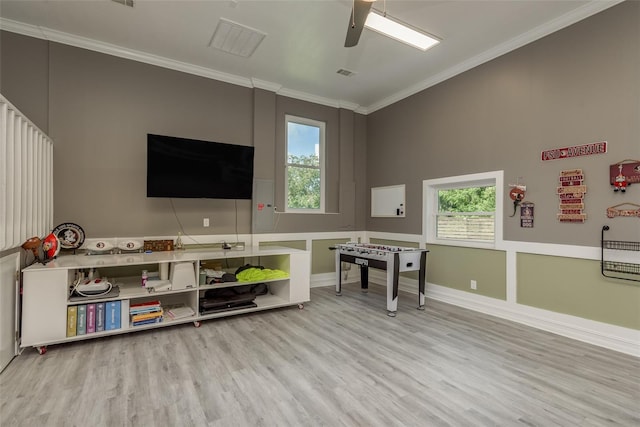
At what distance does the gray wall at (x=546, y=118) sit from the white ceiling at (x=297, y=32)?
0.24 meters

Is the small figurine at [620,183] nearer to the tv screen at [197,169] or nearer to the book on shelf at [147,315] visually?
the tv screen at [197,169]

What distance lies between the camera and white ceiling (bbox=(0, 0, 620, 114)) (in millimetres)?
3100

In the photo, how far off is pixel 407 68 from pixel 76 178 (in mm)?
4424

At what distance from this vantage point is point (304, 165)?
5430mm

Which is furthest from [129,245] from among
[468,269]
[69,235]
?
[468,269]

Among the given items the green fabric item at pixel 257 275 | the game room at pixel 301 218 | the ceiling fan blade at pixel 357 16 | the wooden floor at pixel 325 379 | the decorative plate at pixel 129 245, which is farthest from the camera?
the green fabric item at pixel 257 275

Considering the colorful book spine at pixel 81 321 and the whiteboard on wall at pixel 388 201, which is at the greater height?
the whiteboard on wall at pixel 388 201

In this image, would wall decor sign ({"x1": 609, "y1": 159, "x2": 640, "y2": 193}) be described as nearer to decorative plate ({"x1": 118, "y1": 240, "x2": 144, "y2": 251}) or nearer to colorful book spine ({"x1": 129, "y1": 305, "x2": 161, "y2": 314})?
colorful book spine ({"x1": 129, "y1": 305, "x2": 161, "y2": 314})

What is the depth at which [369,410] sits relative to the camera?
198cm

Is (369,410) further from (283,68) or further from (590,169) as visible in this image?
(283,68)

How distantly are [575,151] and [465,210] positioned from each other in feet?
4.64

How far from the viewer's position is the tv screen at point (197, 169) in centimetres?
380

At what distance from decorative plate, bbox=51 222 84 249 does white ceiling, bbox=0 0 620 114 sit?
2.13 m

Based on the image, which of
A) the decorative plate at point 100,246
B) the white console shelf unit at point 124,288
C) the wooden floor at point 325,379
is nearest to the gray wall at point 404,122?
the decorative plate at point 100,246
